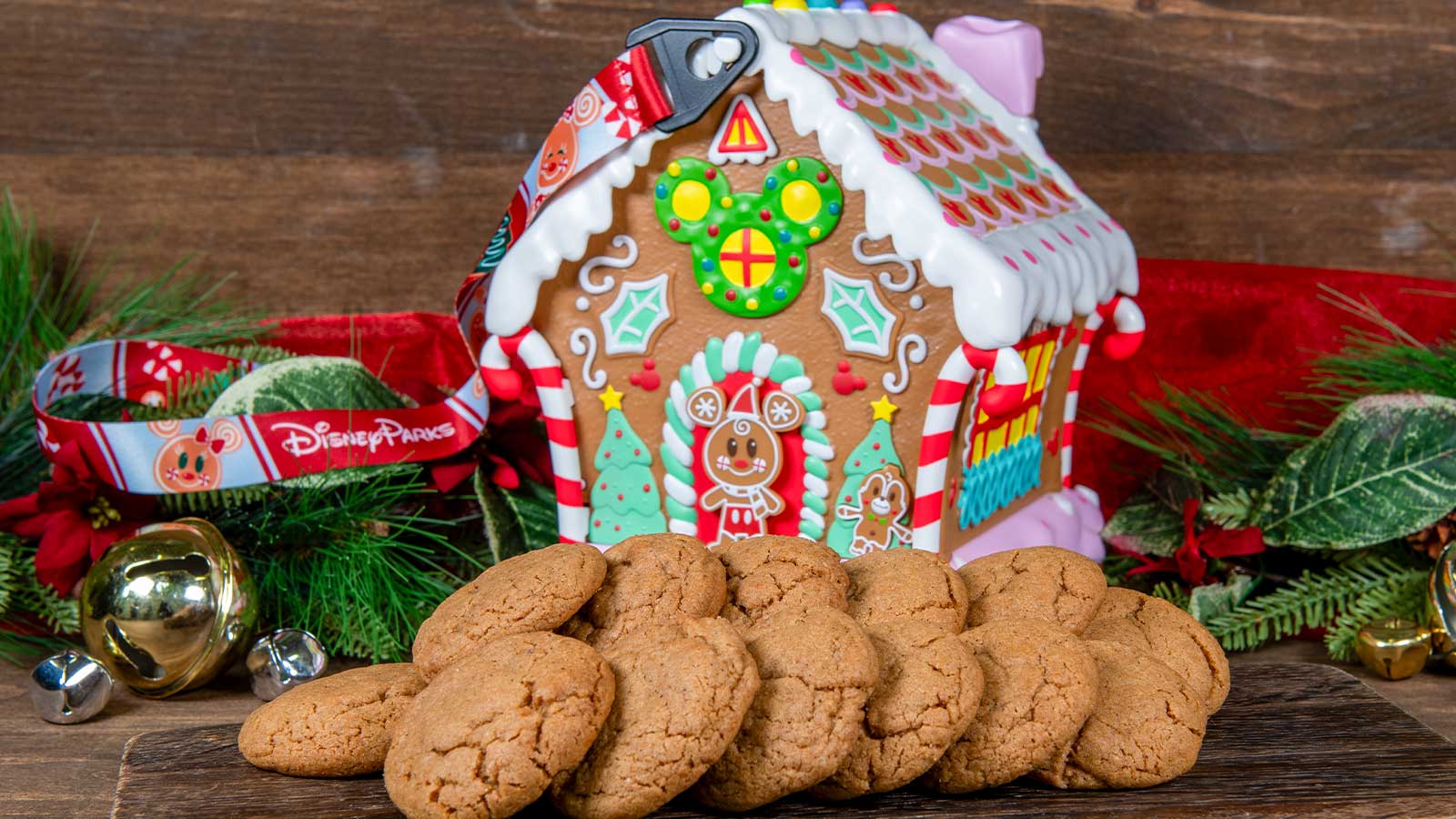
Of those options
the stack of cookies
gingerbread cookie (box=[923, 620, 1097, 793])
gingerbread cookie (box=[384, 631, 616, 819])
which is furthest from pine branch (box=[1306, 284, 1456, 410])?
gingerbread cookie (box=[384, 631, 616, 819])

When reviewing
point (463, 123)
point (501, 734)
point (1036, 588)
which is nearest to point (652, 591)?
point (501, 734)

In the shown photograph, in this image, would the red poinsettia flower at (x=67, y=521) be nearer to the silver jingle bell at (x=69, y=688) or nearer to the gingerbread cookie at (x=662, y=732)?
the silver jingle bell at (x=69, y=688)

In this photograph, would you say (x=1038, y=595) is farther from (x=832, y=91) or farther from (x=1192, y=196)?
(x=1192, y=196)

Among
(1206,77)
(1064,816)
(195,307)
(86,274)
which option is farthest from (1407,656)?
(86,274)

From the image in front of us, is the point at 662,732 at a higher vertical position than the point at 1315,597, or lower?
higher

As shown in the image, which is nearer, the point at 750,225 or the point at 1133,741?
the point at 1133,741

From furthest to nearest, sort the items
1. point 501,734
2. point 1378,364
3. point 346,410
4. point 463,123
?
point 463,123, point 1378,364, point 346,410, point 501,734

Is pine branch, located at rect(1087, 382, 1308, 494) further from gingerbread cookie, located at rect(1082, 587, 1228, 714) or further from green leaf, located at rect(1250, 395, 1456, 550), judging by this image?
gingerbread cookie, located at rect(1082, 587, 1228, 714)

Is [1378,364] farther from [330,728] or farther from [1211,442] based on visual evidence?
[330,728]
